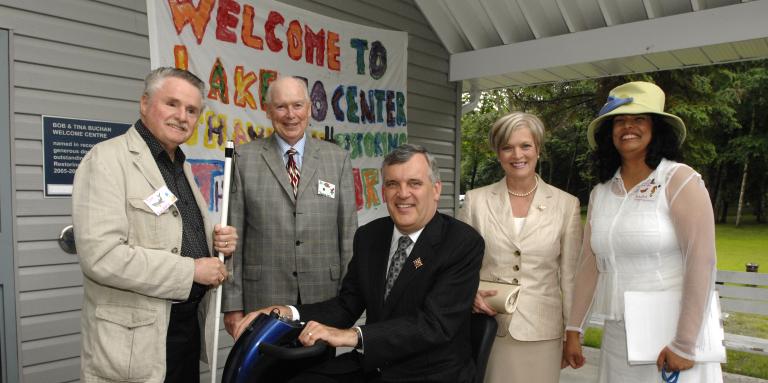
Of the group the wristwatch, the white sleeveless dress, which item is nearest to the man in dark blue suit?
the wristwatch

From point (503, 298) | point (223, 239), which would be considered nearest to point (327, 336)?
point (223, 239)

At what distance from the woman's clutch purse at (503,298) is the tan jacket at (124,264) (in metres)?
0.99

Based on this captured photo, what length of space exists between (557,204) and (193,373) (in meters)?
1.48

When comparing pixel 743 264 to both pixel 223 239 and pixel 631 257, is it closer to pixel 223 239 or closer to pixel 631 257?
pixel 631 257

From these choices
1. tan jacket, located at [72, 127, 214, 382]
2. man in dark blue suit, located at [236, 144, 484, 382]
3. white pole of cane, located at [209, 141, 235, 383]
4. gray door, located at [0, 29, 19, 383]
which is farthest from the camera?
gray door, located at [0, 29, 19, 383]

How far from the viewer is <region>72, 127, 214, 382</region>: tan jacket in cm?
159

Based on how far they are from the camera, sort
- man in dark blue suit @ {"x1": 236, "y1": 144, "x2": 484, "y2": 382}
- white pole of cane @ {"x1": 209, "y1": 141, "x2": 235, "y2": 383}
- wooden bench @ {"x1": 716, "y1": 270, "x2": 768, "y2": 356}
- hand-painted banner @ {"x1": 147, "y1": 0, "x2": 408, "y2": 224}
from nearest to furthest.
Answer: man in dark blue suit @ {"x1": 236, "y1": 144, "x2": 484, "y2": 382} → white pole of cane @ {"x1": 209, "y1": 141, "x2": 235, "y2": 383} → hand-painted banner @ {"x1": 147, "y1": 0, "x2": 408, "y2": 224} → wooden bench @ {"x1": 716, "y1": 270, "x2": 768, "y2": 356}

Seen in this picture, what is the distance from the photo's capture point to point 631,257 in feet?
6.25

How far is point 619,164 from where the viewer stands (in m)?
2.08

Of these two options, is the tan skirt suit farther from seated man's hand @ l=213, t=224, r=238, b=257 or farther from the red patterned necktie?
seated man's hand @ l=213, t=224, r=238, b=257

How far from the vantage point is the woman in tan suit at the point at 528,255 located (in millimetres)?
2104

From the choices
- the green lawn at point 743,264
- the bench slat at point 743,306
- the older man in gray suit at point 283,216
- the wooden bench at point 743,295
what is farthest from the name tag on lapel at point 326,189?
the green lawn at point 743,264

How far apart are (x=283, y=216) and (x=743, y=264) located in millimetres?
15490

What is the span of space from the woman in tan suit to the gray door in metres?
2.21
